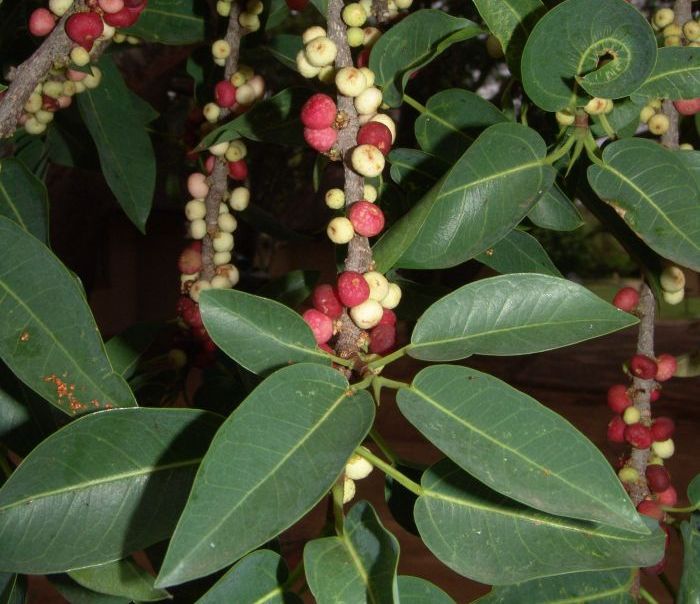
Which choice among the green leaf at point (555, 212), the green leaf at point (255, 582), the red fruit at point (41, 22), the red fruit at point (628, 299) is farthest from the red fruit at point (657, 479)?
the red fruit at point (41, 22)

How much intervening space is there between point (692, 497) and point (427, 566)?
1052 millimetres

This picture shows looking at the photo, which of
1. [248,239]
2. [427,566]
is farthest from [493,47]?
[248,239]

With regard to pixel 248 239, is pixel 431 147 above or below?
above

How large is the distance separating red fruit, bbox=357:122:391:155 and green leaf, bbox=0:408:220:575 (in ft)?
0.50

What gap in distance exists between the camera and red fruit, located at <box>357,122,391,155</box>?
364 mm

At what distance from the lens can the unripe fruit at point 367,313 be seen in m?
0.37

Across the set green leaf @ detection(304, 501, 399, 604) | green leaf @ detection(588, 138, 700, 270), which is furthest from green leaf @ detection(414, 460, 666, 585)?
green leaf @ detection(588, 138, 700, 270)

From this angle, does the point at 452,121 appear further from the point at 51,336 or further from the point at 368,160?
the point at 51,336

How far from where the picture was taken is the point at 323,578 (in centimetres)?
33

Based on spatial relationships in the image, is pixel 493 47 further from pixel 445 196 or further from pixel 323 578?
pixel 323 578

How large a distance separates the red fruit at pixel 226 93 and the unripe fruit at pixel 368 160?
307mm

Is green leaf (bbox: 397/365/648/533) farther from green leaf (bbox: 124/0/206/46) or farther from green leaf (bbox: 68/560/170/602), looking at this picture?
green leaf (bbox: 124/0/206/46)

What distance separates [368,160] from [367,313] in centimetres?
7

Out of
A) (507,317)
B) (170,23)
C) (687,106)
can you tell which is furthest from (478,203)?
(170,23)
